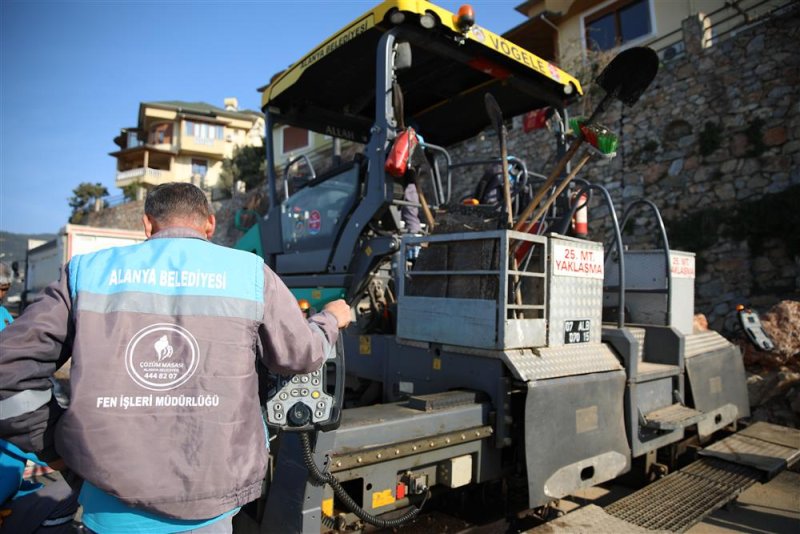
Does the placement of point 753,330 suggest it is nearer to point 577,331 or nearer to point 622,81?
point 577,331

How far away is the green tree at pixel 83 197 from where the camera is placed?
4144 centimetres

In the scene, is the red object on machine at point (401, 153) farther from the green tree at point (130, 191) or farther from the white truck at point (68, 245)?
the green tree at point (130, 191)

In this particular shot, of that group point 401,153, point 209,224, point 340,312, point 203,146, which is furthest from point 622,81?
point 203,146

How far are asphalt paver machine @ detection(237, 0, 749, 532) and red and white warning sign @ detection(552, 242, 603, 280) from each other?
1 cm

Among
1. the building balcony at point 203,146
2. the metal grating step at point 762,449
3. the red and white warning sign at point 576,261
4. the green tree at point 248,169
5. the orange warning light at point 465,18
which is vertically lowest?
the metal grating step at point 762,449

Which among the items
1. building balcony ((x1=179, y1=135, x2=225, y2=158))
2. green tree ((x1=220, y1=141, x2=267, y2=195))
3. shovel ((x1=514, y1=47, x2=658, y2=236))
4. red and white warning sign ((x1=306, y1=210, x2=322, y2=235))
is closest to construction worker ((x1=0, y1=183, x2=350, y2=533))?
shovel ((x1=514, y1=47, x2=658, y2=236))

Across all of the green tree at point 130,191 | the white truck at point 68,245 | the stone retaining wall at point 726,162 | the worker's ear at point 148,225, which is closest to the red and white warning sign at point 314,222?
the worker's ear at point 148,225

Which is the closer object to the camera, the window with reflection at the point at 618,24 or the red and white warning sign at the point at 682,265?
the red and white warning sign at the point at 682,265

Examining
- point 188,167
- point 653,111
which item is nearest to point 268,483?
point 653,111

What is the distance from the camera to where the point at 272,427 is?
6.01 ft

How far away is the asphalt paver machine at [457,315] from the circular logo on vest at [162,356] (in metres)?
0.44

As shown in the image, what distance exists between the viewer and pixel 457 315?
129 inches

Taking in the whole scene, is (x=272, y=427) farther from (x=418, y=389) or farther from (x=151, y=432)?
(x=418, y=389)

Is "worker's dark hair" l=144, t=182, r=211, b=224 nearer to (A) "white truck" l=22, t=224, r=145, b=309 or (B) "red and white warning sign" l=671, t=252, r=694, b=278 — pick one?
(B) "red and white warning sign" l=671, t=252, r=694, b=278
